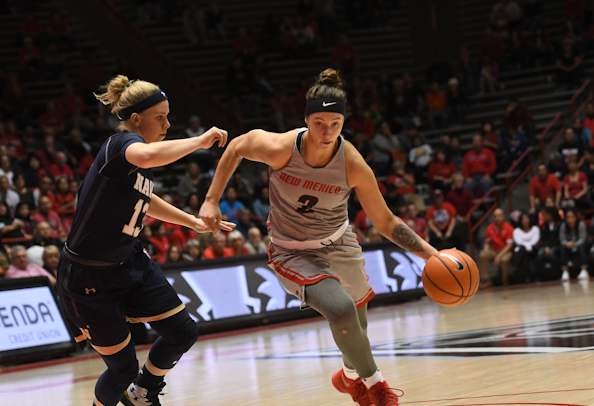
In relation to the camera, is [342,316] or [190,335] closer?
[342,316]

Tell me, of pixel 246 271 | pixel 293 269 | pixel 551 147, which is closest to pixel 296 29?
pixel 551 147

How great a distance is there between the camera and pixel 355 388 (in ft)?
Answer: 15.6

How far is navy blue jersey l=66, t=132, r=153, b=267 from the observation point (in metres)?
4.14

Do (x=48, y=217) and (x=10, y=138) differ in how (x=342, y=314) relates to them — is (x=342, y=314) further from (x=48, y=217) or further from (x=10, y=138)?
(x=10, y=138)

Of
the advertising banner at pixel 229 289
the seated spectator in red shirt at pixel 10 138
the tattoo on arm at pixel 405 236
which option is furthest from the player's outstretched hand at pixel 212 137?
the seated spectator in red shirt at pixel 10 138

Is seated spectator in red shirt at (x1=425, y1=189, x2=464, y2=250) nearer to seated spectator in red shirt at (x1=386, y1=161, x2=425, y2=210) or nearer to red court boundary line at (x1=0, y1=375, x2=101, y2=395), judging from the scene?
seated spectator in red shirt at (x1=386, y1=161, x2=425, y2=210)

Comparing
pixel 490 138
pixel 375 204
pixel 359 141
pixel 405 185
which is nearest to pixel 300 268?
pixel 375 204

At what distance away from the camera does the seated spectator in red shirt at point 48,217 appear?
1244 cm

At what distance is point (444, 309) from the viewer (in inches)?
456

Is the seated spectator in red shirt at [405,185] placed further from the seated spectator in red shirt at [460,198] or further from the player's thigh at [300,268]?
the player's thigh at [300,268]

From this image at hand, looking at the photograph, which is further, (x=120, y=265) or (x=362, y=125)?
(x=362, y=125)

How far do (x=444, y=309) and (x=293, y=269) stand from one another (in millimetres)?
7451

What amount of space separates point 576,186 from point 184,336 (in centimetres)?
1270

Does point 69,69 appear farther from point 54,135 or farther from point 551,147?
point 551,147
